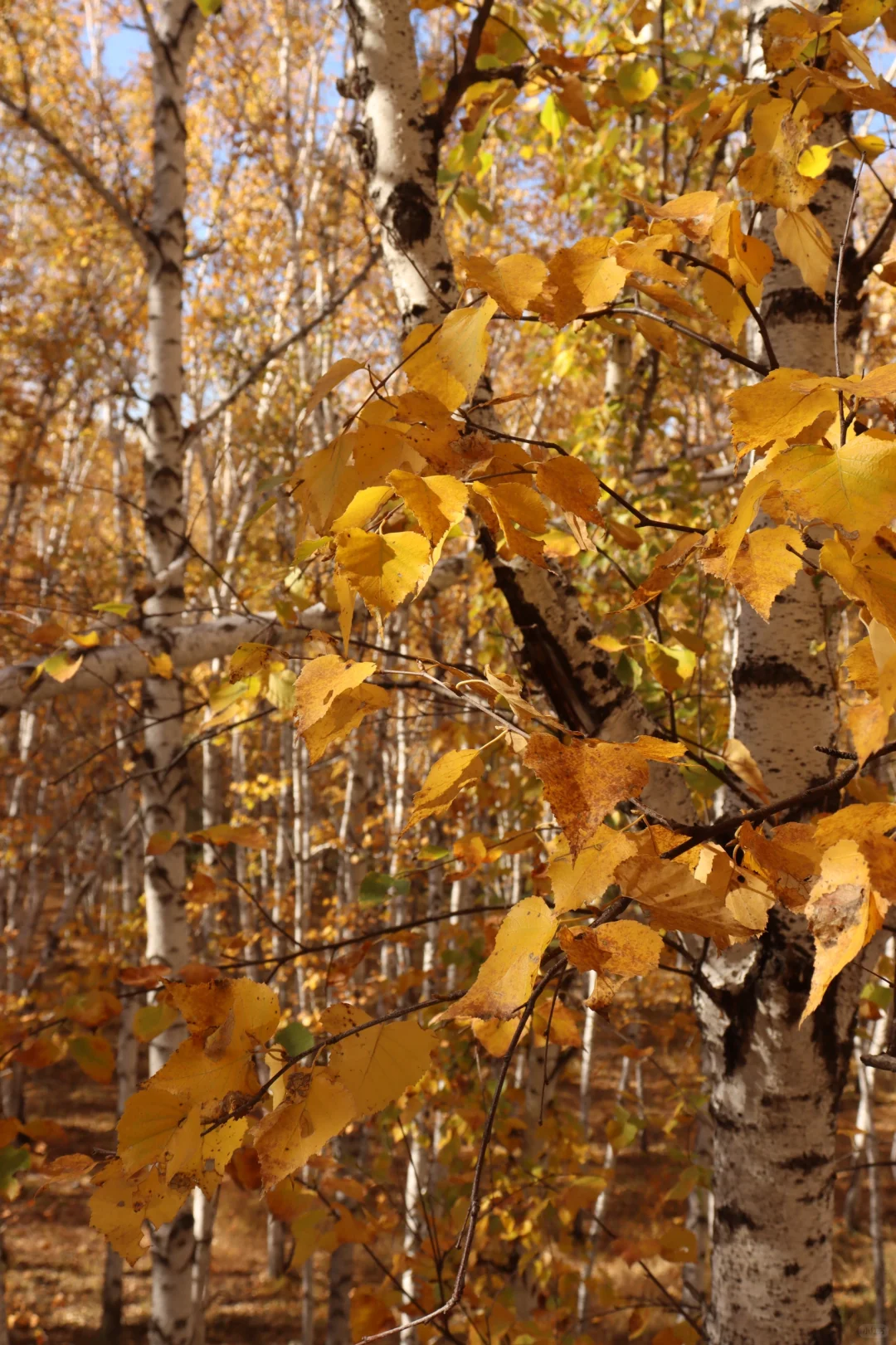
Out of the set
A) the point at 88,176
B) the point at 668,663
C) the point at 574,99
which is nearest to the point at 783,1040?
the point at 668,663

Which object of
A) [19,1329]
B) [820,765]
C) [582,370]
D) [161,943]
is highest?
[582,370]

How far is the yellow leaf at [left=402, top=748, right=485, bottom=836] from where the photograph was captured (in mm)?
715

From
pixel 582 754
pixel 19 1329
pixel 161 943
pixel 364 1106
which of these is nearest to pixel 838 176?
pixel 582 754

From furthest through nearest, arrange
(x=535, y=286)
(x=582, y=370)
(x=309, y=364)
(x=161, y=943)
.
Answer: (x=309, y=364) → (x=582, y=370) → (x=161, y=943) → (x=535, y=286)

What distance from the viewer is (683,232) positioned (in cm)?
80

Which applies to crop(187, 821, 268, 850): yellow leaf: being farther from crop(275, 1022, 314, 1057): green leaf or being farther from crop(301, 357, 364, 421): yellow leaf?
crop(301, 357, 364, 421): yellow leaf

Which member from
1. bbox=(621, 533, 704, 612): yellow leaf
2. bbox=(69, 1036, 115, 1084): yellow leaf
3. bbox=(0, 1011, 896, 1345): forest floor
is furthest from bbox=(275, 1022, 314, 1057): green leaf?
bbox=(0, 1011, 896, 1345): forest floor

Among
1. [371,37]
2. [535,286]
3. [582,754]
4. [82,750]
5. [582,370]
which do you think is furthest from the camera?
[82,750]

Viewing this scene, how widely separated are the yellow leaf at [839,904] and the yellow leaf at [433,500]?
13.1 inches

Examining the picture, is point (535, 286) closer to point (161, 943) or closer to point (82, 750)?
point (161, 943)

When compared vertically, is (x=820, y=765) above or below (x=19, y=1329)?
above

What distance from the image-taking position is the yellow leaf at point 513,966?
1.88 ft

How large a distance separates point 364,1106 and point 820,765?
3.12 ft

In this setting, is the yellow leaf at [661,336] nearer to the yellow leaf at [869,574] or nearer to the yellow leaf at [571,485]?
the yellow leaf at [571,485]
